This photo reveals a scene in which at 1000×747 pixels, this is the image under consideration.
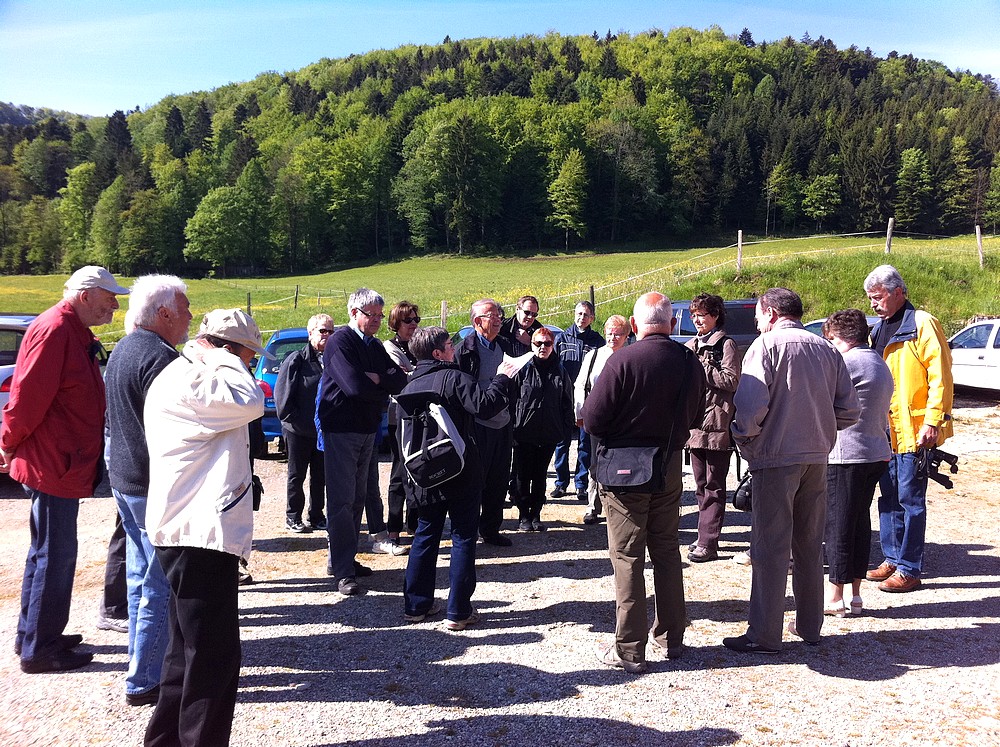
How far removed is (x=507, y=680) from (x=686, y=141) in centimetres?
10401

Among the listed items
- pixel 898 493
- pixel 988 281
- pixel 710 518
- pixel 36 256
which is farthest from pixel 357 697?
pixel 36 256

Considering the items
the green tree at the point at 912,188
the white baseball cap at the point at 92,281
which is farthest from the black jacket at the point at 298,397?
the green tree at the point at 912,188

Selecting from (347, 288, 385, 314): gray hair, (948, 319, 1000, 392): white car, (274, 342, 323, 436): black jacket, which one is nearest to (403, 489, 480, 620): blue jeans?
(347, 288, 385, 314): gray hair

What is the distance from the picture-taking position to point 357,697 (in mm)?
3994

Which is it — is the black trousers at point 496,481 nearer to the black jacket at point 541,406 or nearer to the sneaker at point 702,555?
the black jacket at point 541,406

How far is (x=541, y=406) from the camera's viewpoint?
6.96 m

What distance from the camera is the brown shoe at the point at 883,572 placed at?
5.69 m

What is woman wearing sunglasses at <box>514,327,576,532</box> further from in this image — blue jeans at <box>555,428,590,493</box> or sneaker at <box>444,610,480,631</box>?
sneaker at <box>444,610,480,631</box>

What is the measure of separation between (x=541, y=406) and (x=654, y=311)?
9.06ft

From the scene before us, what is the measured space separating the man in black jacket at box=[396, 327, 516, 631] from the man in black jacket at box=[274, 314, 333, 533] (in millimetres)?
2232

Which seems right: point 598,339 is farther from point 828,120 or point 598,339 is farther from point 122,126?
point 122,126

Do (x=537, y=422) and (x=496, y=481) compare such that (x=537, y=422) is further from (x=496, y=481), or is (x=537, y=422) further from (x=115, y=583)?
(x=115, y=583)

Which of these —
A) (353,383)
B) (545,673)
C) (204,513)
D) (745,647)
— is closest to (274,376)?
(353,383)

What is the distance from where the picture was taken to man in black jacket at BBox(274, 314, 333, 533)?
7.03 meters
